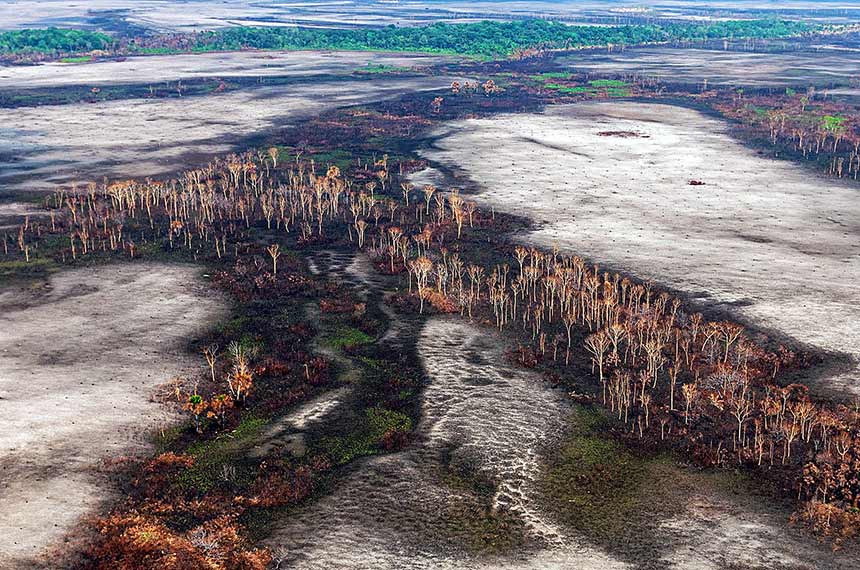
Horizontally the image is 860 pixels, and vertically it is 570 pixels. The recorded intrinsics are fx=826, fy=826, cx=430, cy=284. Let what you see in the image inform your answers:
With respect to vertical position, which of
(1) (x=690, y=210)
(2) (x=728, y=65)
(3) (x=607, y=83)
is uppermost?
(2) (x=728, y=65)

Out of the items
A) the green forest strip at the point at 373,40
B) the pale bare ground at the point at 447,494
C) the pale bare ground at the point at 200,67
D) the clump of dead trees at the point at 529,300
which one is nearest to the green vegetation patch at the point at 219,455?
the clump of dead trees at the point at 529,300

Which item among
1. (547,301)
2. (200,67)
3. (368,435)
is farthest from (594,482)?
(200,67)

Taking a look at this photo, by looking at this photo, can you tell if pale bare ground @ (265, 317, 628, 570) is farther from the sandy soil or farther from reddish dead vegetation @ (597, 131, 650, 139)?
→ the sandy soil

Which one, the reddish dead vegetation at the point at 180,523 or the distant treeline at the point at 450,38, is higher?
the distant treeline at the point at 450,38

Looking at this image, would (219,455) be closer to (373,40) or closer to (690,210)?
(690,210)

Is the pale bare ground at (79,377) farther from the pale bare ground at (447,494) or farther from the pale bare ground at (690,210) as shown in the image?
the pale bare ground at (690,210)

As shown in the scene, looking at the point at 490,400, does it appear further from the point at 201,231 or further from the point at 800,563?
the point at 201,231

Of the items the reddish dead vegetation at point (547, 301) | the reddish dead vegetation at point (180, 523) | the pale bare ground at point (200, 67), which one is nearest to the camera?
the reddish dead vegetation at point (180, 523)
